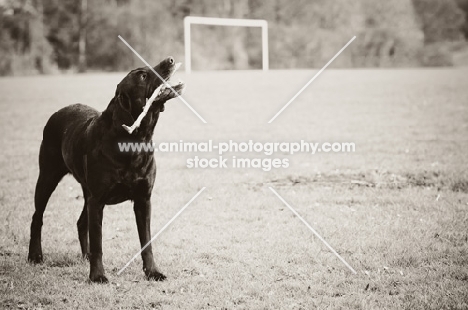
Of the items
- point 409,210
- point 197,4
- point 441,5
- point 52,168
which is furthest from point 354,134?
point 441,5

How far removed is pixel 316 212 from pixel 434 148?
5238 mm

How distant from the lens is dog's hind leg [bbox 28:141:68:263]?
5332 millimetres

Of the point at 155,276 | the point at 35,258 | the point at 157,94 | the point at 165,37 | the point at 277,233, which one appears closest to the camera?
the point at 157,94

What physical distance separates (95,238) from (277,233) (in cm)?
233

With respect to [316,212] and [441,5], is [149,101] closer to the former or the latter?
Result: [316,212]

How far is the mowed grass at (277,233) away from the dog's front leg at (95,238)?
127 mm

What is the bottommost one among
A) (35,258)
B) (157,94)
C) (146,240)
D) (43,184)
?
(35,258)

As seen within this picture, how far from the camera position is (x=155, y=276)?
16.0 ft

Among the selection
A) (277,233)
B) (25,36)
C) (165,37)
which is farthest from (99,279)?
(25,36)

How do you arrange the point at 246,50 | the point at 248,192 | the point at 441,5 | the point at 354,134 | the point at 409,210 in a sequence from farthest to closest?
the point at 441,5 < the point at 246,50 < the point at 354,134 < the point at 248,192 < the point at 409,210

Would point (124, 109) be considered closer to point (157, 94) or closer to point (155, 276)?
point (157, 94)

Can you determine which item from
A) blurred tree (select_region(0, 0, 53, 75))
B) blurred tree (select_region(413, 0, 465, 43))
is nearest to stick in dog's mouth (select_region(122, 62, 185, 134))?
blurred tree (select_region(0, 0, 53, 75))

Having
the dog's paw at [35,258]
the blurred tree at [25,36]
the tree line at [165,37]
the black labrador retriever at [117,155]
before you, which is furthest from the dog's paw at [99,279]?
the blurred tree at [25,36]

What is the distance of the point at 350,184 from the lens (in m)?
8.38
